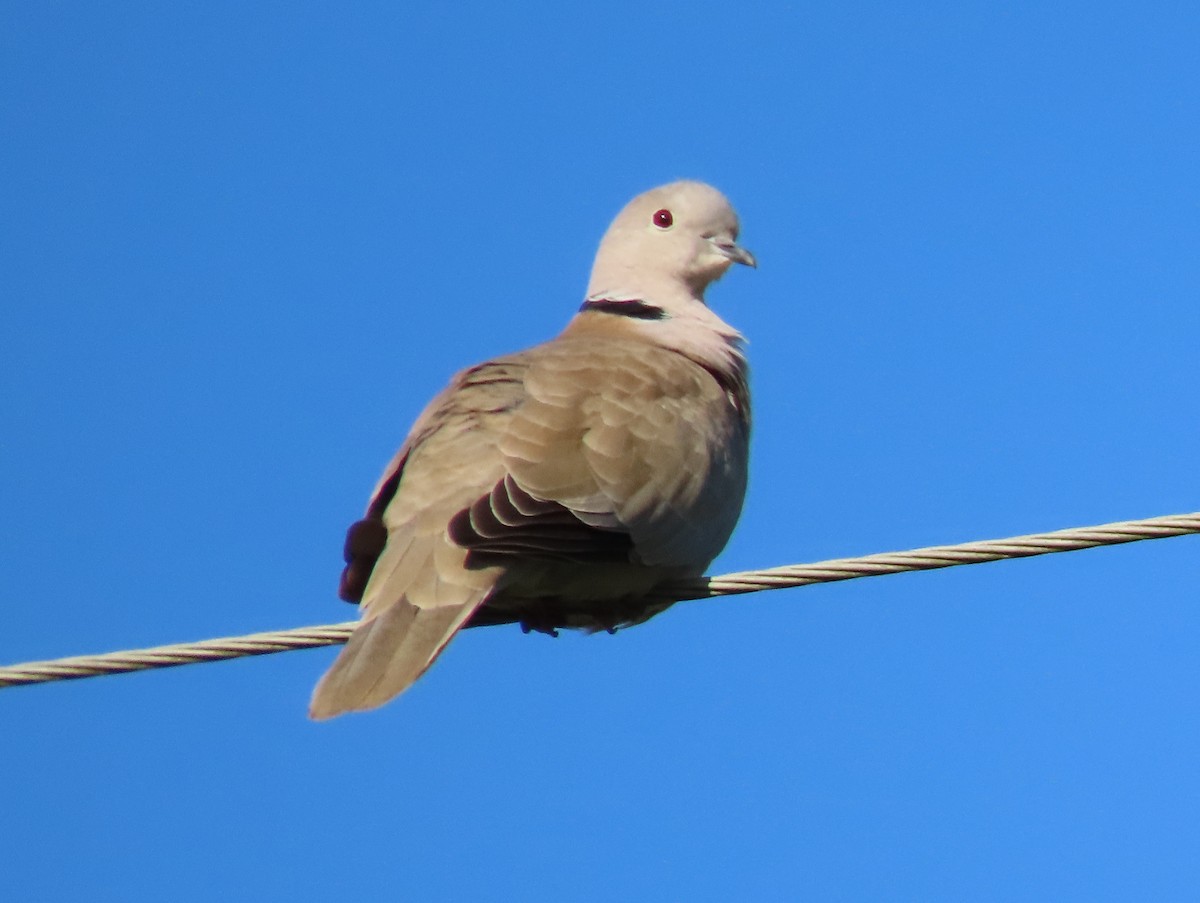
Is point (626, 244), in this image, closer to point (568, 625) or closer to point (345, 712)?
point (568, 625)

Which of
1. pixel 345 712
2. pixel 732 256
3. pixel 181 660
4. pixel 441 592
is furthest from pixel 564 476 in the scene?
pixel 732 256

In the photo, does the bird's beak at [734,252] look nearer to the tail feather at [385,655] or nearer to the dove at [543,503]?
the dove at [543,503]

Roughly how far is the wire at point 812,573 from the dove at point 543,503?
1.29 ft

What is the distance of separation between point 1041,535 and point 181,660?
195 cm

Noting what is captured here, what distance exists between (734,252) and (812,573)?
299 cm

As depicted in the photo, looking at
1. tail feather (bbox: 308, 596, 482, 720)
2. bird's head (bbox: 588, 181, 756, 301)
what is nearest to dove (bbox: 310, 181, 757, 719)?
tail feather (bbox: 308, 596, 482, 720)

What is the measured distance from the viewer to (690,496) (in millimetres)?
5574

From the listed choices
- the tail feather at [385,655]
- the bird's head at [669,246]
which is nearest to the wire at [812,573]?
the tail feather at [385,655]

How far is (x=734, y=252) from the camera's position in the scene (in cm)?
746

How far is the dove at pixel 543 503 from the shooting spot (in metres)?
5.03

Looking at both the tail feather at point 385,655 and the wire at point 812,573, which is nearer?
the wire at point 812,573

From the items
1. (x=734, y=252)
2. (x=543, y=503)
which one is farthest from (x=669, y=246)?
(x=543, y=503)

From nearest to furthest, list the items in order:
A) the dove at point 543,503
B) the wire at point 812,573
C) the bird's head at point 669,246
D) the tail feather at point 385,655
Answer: the wire at point 812,573
the tail feather at point 385,655
the dove at point 543,503
the bird's head at point 669,246

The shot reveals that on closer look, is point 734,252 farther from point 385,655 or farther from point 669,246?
point 385,655
